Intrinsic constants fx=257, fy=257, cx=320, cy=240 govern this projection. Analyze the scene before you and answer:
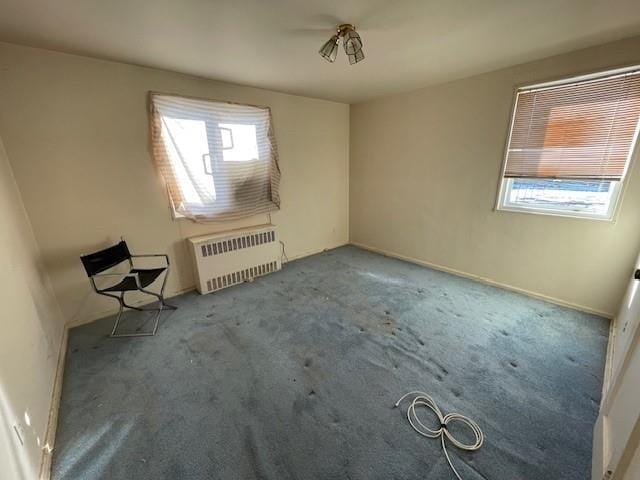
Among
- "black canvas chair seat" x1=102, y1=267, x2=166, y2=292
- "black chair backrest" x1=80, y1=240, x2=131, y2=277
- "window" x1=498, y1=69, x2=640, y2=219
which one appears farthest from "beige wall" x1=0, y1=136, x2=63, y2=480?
"window" x1=498, y1=69, x2=640, y2=219

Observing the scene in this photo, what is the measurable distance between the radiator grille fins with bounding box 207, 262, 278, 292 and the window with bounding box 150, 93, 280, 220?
2.21ft

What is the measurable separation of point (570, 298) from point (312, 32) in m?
3.20

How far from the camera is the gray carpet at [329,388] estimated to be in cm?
122

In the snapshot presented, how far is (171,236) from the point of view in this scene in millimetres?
2727

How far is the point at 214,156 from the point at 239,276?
4.55ft

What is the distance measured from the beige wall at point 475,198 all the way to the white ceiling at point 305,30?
26cm

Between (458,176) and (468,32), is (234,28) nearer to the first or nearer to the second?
(468,32)

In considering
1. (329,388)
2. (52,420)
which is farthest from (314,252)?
(52,420)

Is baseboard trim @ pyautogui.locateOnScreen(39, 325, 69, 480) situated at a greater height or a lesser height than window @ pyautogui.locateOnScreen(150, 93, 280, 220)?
lesser

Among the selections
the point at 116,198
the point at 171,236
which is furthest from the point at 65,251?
the point at 171,236

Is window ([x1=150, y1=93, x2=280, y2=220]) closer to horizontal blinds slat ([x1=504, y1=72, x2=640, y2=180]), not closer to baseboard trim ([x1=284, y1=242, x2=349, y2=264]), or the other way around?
baseboard trim ([x1=284, y1=242, x2=349, y2=264])

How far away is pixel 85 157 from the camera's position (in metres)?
2.18

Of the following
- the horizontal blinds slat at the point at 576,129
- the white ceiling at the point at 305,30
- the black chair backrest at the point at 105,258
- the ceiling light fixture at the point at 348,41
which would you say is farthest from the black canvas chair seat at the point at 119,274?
the horizontal blinds slat at the point at 576,129

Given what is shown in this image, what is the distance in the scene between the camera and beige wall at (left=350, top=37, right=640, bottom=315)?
2.18m
